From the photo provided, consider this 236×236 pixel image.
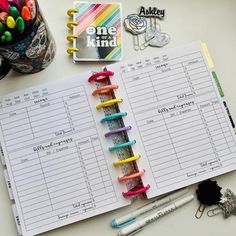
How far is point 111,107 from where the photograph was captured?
2.35 feet

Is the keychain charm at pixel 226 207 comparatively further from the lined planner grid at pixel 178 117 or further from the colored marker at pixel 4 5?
the colored marker at pixel 4 5

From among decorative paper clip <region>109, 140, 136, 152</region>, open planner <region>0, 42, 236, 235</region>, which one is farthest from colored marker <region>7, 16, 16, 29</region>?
decorative paper clip <region>109, 140, 136, 152</region>

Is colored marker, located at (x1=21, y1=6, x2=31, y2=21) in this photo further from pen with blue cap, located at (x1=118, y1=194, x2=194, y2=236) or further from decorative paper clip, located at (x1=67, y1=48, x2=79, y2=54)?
pen with blue cap, located at (x1=118, y1=194, x2=194, y2=236)

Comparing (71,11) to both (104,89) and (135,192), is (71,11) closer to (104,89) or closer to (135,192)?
(104,89)

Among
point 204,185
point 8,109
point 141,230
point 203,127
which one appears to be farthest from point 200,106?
point 8,109

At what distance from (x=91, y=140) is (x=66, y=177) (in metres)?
0.08

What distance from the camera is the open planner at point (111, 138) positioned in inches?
26.9

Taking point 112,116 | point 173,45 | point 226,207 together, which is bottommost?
point 226,207

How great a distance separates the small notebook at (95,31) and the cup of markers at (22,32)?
0.08 meters

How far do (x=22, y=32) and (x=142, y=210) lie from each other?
37 centimetres

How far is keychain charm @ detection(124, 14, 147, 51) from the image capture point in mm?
759

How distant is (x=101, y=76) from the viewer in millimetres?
715

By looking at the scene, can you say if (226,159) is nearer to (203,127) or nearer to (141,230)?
(203,127)

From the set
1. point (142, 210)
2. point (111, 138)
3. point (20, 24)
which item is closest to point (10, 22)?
point (20, 24)
